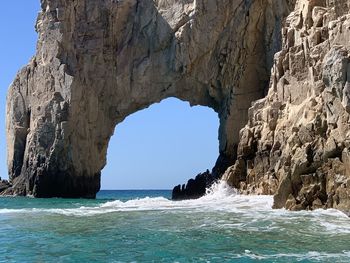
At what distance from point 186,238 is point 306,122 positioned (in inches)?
392

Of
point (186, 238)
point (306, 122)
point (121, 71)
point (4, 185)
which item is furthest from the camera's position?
point (4, 185)

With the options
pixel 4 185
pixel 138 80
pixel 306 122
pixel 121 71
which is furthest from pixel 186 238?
pixel 4 185

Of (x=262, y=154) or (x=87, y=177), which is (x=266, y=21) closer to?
(x=262, y=154)

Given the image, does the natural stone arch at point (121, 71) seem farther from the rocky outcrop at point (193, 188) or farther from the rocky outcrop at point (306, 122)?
the rocky outcrop at point (306, 122)

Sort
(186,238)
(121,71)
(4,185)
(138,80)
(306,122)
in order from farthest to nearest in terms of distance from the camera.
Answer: (4,185) < (121,71) < (138,80) < (306,122) < (186,238)

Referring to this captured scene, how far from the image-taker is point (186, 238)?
528 inches

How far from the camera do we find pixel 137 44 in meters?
43.7

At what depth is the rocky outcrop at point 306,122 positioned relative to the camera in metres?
18.0

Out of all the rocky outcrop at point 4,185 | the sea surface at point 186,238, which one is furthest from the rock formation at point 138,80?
the sea surface at point 186,238

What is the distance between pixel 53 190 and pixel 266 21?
73.7 ft

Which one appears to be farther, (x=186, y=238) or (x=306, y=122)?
(x=306, y=122)

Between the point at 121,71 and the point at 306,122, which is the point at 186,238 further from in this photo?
the point at 121,71

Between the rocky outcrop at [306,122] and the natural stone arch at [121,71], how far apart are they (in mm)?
9437

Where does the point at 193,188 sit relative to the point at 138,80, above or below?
below
